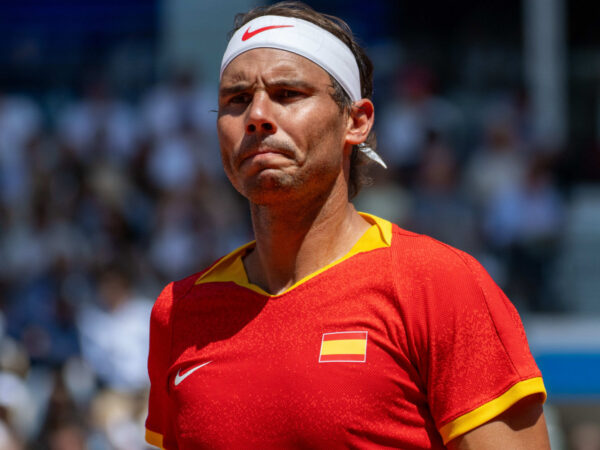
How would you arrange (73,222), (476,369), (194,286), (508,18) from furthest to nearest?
(508,18)
(73,222)
(194,286)
(476,369)

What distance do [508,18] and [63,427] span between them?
22.6 feet

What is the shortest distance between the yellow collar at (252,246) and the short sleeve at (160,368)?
0.14 m

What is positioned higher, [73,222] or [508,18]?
[508,18]

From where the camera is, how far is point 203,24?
428 inches

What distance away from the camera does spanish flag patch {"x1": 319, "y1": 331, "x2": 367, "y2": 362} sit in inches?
93.0

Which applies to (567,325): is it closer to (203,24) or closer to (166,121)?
(166,121)

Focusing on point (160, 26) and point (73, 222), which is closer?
point (73, 222)

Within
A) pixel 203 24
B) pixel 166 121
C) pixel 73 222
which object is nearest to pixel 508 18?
pixel 203 24

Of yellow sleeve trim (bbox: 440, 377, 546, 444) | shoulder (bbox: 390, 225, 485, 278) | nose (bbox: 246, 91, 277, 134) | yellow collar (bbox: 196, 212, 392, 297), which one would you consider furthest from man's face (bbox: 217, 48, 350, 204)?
yellow sleeve trim (bbox: 440, 377, 546, 444)

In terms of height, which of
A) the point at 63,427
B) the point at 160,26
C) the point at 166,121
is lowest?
the point at 63,427

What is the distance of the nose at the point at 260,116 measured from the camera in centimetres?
254

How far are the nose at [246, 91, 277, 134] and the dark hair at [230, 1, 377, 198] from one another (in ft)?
0.69

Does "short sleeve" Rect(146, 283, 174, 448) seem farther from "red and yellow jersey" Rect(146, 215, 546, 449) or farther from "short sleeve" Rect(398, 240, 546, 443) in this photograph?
"short sleeve" Rect(398, 240, 546, 443)

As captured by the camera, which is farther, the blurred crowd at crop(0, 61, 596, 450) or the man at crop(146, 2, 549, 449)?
the blurred crowd at crop(0, 61, 596, 450)
